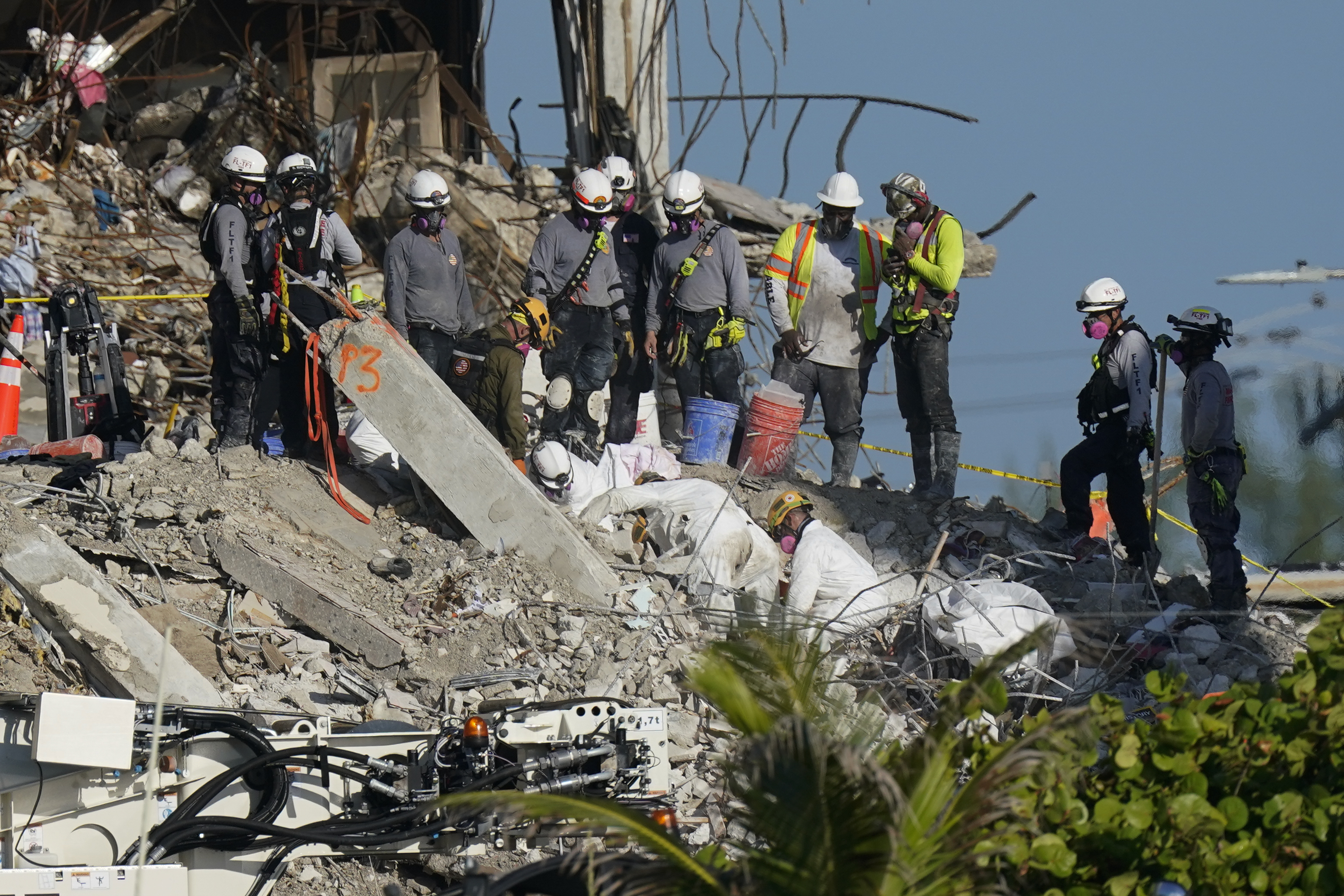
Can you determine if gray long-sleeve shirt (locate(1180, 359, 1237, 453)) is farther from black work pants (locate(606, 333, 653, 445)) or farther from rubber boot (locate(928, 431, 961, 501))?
black work pants (locate(606, 333, 653, 445))

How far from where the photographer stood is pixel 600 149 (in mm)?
14188

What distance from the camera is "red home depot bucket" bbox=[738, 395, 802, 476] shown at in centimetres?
1018

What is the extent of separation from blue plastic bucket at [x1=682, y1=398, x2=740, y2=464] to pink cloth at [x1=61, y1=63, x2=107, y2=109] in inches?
317

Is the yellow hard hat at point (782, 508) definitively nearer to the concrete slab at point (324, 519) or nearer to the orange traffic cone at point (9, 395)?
the concrete slab at point (324, 519)

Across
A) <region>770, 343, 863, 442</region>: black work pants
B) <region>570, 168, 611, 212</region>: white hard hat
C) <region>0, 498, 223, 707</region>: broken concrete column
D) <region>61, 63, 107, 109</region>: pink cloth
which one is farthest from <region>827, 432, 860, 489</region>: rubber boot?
<region>61, 63, 107, 109</region>: pink cloth

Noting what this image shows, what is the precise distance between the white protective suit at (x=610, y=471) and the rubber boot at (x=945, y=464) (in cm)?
164

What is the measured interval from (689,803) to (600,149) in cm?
829

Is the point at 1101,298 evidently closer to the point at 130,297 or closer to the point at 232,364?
the point at 232,364

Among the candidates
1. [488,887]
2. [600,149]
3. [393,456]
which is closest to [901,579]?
[393,456]

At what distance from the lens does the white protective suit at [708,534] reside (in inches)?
349

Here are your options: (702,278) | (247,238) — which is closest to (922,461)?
(702,278)

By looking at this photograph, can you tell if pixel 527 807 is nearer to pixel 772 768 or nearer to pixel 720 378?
pixel 772 768

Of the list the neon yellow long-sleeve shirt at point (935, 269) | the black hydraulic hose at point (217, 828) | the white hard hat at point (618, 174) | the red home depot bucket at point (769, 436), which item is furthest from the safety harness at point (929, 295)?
the black hydraulic hose at point (217, 828)

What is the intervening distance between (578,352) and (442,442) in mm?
1554
